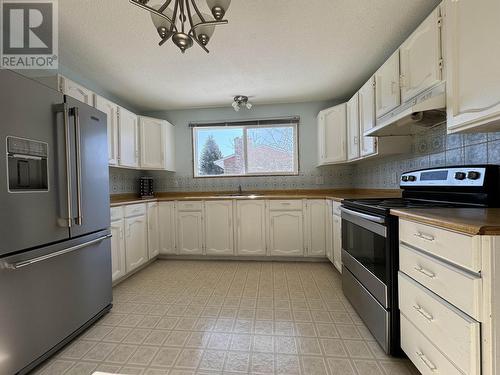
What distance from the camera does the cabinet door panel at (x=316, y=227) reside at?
10.4 ft

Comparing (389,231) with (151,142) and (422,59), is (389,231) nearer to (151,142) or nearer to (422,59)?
(422,59)

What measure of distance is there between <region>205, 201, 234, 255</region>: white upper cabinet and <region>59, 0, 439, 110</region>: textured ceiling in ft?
4.95

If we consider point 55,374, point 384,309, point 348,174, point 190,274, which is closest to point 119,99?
point 190,274

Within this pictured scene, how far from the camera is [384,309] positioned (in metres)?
1.43

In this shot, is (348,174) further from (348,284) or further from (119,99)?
(119,99)

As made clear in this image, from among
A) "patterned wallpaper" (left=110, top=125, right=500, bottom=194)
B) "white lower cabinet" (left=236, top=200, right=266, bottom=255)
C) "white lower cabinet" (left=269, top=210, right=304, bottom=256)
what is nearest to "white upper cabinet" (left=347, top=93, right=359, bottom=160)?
"patterned wallpaper" (left=110, top=125, right=500, bottom=194)

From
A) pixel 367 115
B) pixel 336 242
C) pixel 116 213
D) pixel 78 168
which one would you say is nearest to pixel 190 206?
pixel 116 213

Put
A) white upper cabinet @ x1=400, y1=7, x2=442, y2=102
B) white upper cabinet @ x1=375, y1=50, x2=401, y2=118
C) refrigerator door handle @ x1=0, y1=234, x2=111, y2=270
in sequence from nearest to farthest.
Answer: refrigerator door handle @ x1=0, y1=234, x2=111, y2=270 < white upper cabinet @ x1=400, y1=7, x2=442, y2=102 < white upper cabinet @ x1=375, y1=50, x2=401, y2=118

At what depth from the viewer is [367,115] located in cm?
240

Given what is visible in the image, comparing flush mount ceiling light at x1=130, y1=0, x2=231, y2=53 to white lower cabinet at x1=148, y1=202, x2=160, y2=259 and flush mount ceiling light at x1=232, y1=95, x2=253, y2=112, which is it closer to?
flush mount ceiling light at x1=232, y1=95, x2=253, y2=112

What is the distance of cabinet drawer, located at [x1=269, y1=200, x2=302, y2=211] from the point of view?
322 cm

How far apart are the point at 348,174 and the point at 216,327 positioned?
9.22 feet

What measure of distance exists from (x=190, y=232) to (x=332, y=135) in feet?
7.59

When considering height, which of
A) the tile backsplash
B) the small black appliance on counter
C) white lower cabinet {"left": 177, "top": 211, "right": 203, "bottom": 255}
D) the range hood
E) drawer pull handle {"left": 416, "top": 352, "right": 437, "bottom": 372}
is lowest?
drawer pull handle {"left": 416, "top": 352, "right": 437, "bottom": 372}
